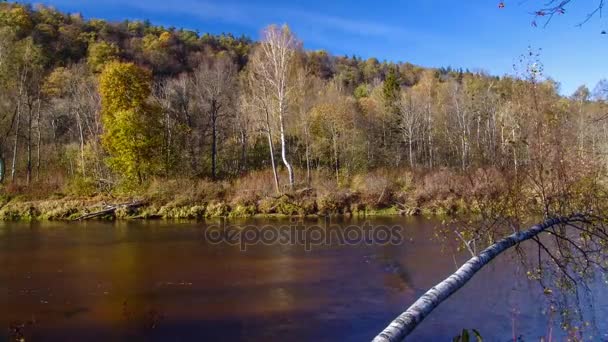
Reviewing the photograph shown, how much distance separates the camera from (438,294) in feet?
11.4

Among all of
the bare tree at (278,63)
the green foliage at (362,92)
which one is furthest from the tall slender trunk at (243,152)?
the green foliage at (362,92)

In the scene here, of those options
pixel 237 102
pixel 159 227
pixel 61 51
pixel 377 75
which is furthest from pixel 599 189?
pixel 377 75

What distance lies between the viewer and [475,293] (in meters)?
9.77

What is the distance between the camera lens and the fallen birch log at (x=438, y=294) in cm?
297

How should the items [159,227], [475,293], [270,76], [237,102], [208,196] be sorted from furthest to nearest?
[237,102]
[270,76]
[208,196]
[159,227]
[475,293]

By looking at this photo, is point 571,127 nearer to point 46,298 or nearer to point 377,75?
point 46,298

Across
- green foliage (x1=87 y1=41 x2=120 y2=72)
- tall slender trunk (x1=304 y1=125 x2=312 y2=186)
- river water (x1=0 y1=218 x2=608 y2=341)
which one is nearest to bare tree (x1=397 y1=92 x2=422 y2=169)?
tall slender trunk (x1=304 y1=125 x2=312 y2=186)

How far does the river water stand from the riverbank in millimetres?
7753

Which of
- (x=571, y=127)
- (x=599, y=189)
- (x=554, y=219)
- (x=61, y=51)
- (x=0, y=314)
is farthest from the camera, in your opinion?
(x=61, y=51)

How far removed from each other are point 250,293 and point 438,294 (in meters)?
7.53

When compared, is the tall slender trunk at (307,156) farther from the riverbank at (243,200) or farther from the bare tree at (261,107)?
the bare tree at (261,107)

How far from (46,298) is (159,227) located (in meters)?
11.0

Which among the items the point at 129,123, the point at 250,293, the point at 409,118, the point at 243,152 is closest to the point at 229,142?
the point at 243,152

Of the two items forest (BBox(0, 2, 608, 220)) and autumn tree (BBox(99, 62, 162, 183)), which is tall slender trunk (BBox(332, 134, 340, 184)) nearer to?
forest (BBox(0, 2, 608, 220))
